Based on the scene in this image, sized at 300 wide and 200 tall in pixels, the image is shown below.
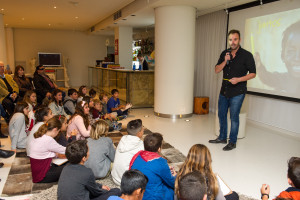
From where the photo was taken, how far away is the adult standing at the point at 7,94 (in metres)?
5.16

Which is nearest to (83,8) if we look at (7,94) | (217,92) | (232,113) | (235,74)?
(7,94)

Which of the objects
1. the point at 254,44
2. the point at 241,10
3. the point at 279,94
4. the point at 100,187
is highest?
the point at 241,10

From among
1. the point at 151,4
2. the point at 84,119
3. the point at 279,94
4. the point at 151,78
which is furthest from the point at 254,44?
the point at 84,119

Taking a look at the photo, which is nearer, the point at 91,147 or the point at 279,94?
the point at 91,147

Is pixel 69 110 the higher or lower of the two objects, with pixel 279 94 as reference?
lower

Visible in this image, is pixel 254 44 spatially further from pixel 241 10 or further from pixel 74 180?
pixel 74 180

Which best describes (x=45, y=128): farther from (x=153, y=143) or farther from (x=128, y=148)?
(x=153, y=143)

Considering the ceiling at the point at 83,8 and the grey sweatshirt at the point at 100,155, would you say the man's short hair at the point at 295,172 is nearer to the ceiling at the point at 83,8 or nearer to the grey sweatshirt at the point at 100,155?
the grey sweatshirt at the point at 100,155

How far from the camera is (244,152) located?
4094 mm

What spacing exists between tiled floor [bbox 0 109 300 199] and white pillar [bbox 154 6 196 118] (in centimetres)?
41

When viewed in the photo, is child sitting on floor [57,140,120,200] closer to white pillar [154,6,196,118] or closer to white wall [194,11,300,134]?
white wall [194,11,300,134]

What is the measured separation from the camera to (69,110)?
5273 mm

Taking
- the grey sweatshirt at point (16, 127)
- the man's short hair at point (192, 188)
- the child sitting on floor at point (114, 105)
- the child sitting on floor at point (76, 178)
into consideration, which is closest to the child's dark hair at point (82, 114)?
the grey sweatshirt at point (16, 127)

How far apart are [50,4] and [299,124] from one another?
677 cm
